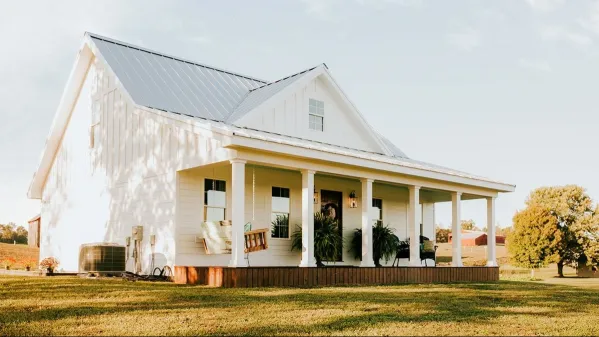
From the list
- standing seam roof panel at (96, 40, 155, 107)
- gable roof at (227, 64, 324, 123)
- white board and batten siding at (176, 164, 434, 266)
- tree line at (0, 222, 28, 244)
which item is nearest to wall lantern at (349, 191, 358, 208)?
white board and batten siding at (176, 164, 434, 266)

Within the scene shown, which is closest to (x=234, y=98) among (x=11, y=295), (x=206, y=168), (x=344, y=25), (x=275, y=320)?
(x=206, y=168)

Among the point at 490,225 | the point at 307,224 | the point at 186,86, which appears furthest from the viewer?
the point at 490,225

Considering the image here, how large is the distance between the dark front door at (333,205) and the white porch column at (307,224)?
3.86 meters

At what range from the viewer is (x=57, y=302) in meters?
8.66

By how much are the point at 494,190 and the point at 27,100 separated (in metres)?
15.9

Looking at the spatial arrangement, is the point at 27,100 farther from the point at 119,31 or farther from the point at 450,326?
the point at 450,326

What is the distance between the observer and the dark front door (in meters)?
17.5

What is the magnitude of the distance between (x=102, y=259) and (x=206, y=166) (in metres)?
3.69

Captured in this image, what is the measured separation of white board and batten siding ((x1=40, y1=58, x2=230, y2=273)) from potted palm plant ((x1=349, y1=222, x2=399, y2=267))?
6037mm

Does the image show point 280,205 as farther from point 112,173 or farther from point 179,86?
point 112,173

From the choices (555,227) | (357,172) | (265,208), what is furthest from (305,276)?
(555,227)

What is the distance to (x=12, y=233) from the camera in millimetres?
50906

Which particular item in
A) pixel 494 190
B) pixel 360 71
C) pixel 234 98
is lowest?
pixel 494 190

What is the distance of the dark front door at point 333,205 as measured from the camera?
57.4ft
